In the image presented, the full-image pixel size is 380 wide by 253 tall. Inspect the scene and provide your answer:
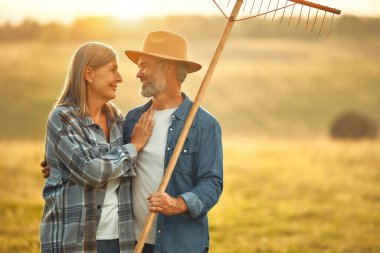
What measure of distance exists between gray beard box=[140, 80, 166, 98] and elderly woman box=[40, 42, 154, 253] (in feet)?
0.79

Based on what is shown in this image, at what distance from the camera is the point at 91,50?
5270mm

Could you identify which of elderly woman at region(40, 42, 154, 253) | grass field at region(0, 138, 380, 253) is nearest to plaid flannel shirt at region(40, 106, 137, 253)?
elderly woman at region(40, 42, 154, 253)

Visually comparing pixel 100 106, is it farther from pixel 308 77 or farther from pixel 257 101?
pixel 308 77

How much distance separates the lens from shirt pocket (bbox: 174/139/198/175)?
5.48m

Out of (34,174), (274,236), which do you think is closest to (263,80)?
(34,174)

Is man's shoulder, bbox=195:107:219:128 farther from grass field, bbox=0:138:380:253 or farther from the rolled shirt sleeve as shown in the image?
grass field, bbox=0:138:380:253

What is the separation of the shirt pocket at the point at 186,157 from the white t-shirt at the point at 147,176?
0.12 metres

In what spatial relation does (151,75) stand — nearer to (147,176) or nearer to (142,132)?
(142,132)

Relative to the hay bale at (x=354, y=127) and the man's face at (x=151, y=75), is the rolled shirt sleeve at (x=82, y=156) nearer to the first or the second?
the man's face at (x=151, y=75)

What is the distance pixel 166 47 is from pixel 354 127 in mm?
23875

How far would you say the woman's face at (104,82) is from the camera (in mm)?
5281

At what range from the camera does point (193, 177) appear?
552 centimetres

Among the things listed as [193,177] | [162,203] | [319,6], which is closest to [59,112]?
[162,203]

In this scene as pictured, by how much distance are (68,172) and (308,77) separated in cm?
3672
